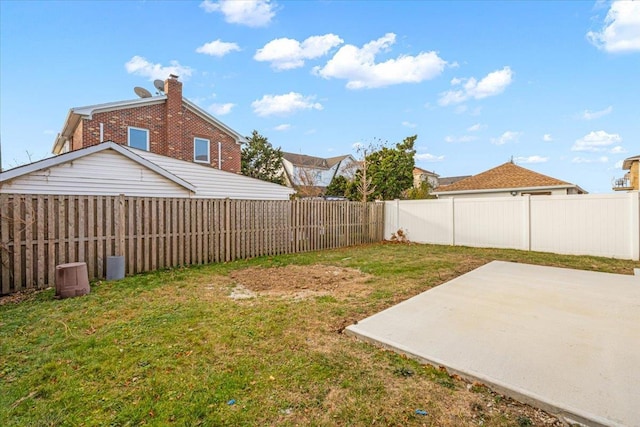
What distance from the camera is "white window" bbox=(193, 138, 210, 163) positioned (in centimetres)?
1505

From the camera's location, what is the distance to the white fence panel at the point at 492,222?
33.2 feet

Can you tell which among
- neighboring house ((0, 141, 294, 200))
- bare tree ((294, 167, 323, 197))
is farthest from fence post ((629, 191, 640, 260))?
bare tree ((294, 167, 323, 197))

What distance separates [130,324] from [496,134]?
1811 centimetres

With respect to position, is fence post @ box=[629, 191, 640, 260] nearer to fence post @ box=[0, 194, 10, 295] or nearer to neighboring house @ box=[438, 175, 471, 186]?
fence post @ box=[0, 194, 10, 295]

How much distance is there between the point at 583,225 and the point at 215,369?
1083cm

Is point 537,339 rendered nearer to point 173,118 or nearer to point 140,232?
point 140,232

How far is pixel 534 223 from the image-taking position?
9805 millimetres

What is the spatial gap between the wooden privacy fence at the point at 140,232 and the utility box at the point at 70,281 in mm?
1010

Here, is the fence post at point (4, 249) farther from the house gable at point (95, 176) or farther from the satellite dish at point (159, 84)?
the satellite dish at point (159, 84)

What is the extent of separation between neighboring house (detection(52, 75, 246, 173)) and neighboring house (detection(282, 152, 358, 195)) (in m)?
11.2

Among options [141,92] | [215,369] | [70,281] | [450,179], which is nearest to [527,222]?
[215,369]

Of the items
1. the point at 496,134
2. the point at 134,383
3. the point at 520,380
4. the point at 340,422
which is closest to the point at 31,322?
the point at 134,383

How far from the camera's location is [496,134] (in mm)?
16250

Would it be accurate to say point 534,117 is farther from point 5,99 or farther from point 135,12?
point 5,99
